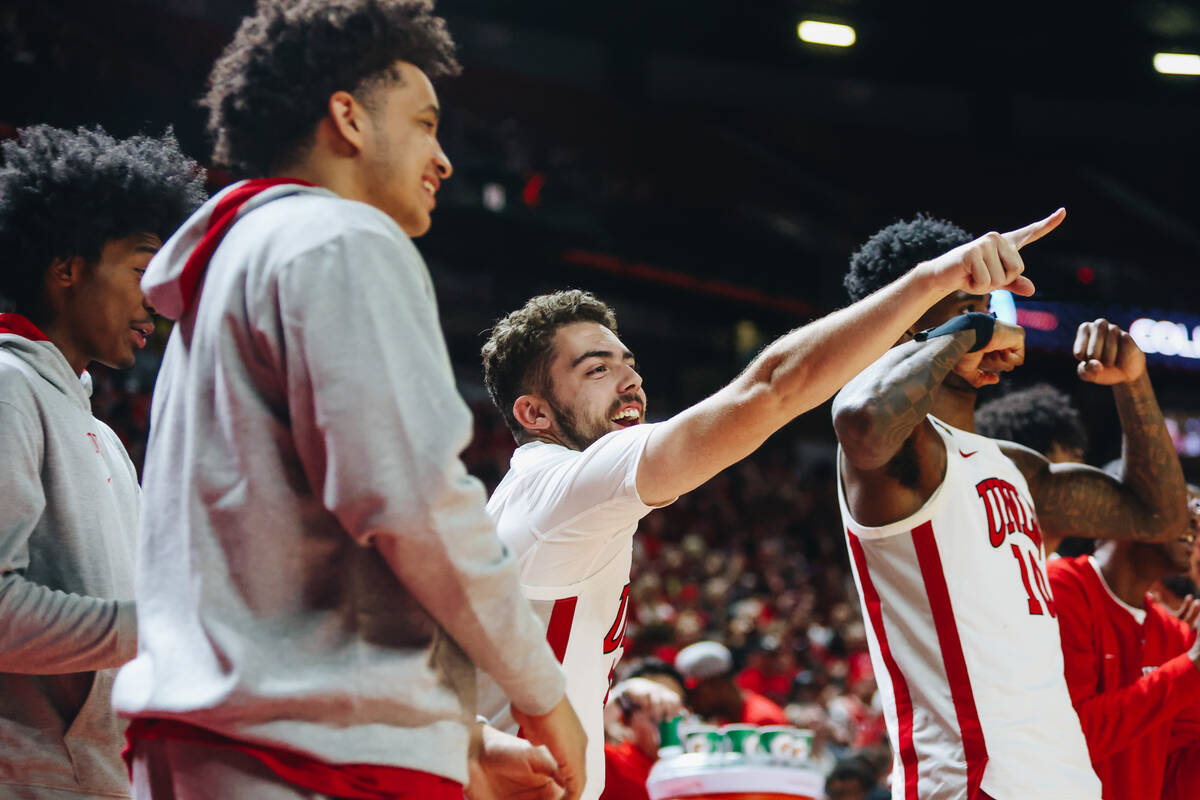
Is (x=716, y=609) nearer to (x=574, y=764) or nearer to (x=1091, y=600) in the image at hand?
(x=1091, y=600)

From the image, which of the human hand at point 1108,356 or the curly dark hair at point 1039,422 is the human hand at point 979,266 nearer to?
the human hand at point 1108,356

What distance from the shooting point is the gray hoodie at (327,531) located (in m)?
1.20

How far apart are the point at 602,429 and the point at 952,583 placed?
31.6 inches

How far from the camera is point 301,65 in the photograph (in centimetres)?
146

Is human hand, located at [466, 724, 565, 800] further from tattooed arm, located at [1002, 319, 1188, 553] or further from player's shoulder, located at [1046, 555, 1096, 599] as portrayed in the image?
player's shoulder, located at [1046, 555, 1096, 599]

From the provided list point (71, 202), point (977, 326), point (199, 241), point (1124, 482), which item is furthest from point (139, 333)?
point (1124, 482)

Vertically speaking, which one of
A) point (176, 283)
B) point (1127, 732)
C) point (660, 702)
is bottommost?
point (660, 702)

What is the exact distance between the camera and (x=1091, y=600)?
3.15 meters

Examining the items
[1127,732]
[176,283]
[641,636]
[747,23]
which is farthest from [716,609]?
[176,283]

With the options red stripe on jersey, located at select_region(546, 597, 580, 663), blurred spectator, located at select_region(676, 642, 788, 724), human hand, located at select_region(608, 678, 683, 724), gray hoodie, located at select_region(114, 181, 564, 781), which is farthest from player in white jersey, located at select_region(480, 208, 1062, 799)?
blurred spectator, located at select_region(676, 642, 788, 724)

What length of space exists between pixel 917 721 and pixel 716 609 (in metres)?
8.40

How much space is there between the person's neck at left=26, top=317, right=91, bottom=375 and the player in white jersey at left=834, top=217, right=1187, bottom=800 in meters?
1.48

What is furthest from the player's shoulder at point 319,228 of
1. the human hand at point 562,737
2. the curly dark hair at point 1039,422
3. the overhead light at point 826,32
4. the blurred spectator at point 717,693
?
the overhead light at point 826,32

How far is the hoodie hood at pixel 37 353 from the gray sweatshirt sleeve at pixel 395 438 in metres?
0.93
